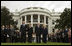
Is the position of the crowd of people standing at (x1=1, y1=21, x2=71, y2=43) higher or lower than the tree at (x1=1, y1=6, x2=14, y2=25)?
lower

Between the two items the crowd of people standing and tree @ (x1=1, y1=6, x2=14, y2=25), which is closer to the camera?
the crowd of people standing

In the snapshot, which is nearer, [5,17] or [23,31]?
[23,31]

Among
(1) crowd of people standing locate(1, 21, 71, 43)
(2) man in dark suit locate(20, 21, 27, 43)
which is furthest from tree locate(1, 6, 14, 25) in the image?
(2) man in dark suit locate(20, 21, 27, 43)

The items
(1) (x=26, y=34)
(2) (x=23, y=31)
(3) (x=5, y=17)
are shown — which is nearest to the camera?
(2) (x=23, y=31)

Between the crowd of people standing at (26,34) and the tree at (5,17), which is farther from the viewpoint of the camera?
the tree at (5,17)

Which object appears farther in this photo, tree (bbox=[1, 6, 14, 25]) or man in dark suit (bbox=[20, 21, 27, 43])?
tree (bbox=[1, 6, 14, 25])

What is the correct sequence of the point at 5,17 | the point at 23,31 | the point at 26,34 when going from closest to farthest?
the point at 23,31 → the point at 26,34 → the point at 5,17

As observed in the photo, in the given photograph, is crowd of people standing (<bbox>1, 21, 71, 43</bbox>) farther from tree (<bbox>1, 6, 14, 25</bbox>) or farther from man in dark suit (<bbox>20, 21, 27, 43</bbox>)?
tree (<bbox>1, 6, 14, 25</bbox>)

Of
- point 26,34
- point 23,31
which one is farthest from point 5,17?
point 23,31

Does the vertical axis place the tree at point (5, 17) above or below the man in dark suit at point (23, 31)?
above

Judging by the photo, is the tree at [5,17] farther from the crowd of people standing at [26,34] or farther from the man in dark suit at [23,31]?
the man in dark suit at [23,31]

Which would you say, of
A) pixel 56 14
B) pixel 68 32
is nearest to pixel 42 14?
pixel 56 14

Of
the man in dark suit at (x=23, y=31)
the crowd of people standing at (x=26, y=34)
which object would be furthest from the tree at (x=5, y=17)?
the man in dark suit at (x=23, y=31)

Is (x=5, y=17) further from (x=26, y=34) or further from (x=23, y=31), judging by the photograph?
(x=23, y=31)
